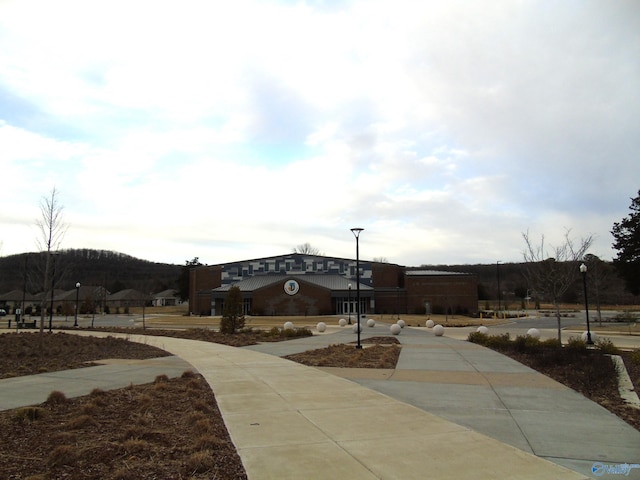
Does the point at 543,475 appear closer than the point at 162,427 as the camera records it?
Yes

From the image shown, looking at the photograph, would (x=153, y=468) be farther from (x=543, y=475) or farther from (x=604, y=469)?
(x=604, y=469)

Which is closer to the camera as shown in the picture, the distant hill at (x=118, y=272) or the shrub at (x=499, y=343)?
the shrub at (x=499, y=343)

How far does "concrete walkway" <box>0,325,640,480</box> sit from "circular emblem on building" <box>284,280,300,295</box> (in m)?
53.1

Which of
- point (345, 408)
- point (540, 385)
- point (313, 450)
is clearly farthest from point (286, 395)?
point (540, 385)

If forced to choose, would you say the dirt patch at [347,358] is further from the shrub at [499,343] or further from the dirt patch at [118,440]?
the dirt patch at [118,440]

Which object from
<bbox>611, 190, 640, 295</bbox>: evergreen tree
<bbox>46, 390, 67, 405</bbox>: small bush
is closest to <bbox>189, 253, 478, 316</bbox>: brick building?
<bbox>611, 190, 640, 295</bbox>: evergreen tree

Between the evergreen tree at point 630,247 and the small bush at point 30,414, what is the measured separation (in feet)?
196

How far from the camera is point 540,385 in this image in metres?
10.8

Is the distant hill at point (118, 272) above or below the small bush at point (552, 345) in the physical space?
above

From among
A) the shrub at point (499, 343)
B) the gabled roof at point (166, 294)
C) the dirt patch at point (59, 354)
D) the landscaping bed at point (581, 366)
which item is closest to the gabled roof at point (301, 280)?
the shrub at point (499, 343)

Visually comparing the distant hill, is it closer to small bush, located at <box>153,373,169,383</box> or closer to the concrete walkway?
small bush, located at <box>153,373,169,383</box>

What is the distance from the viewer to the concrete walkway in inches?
199

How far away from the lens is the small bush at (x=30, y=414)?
6766 millimetres

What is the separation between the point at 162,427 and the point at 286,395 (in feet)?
9.45
